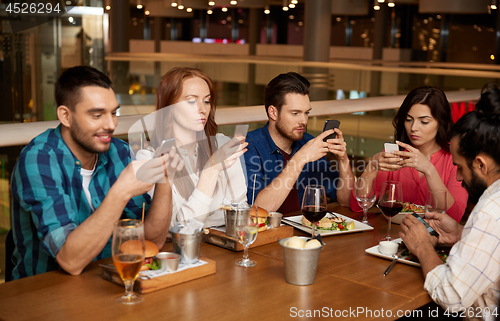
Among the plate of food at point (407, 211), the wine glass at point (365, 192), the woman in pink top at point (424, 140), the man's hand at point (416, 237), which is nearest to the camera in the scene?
the man's hand at point (416, 237)

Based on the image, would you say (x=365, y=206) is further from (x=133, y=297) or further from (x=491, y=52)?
(x=491, y=52)

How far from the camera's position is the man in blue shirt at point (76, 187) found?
57.5 inches

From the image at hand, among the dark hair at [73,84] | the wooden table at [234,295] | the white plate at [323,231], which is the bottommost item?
the wooden table at [234,295]

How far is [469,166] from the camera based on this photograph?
60.2 inches

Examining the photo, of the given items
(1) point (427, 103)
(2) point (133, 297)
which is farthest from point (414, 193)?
(2) point (133, 297)

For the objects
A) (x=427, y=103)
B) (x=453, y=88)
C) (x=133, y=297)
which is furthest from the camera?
(x=453, y=88)

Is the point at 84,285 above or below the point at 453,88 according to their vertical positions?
below

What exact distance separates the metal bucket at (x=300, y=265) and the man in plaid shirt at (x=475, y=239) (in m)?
0.34

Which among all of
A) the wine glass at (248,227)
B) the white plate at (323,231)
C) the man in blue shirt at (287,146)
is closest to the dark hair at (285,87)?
the man in blue shirt at (287,146)

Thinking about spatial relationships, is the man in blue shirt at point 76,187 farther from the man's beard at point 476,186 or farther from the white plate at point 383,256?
the man's beard at point 476,186

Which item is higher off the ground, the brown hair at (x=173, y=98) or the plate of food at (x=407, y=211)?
the brown hair at (x=173, y=98)

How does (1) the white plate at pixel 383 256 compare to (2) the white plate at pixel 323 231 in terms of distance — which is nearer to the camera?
(1) the white plate at pixel 383 256

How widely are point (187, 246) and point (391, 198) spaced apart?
2.74 ft

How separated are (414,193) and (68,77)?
180cm
